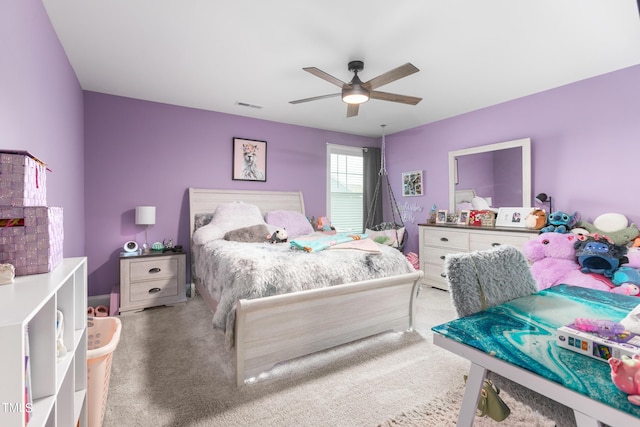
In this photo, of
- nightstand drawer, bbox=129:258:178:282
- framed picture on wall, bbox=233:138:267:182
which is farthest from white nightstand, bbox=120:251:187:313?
framed picture on wall, bbox=233:138:267:182

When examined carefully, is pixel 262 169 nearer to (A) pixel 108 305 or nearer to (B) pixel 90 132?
(B) pixel 90 132

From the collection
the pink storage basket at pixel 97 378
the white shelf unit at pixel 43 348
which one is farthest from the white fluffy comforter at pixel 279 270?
Result: the white shelf unit at pixel 43 348

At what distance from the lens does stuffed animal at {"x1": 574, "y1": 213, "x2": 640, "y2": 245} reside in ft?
8.66

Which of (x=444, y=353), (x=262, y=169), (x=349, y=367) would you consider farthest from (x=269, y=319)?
(x=262, y=169)

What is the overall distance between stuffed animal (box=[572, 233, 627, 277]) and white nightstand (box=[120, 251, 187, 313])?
3.96m

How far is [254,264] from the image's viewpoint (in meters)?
2.05

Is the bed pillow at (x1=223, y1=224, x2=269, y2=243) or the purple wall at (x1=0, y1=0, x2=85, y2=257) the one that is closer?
the purple wall at (x1=0, y1=0, x2=85, y2=257)

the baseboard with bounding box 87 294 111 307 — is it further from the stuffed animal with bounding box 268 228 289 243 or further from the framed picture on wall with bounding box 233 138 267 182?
the framed picture on wall with bounding box 233 138 267 182

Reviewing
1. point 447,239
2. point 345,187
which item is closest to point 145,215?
point 345,187

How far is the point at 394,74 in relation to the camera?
7.30 feet

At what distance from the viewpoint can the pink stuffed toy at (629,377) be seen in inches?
23.9

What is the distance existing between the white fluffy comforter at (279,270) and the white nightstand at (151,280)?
2.53 feet

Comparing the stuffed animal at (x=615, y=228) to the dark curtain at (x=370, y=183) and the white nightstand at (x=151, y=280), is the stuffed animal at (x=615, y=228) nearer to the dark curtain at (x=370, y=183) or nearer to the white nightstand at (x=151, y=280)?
the dark curtain at (x=370, y=183)

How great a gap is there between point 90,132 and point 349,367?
3.64 m
